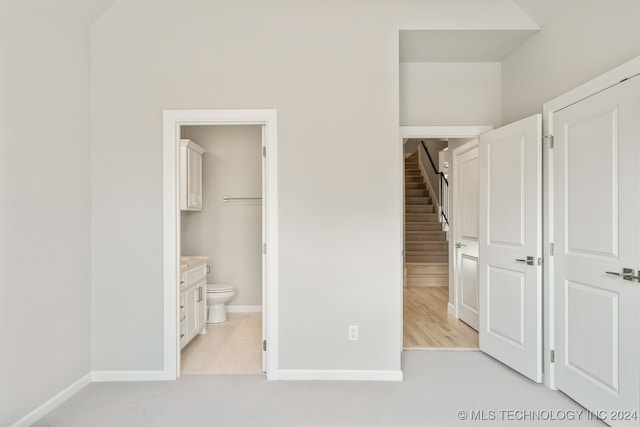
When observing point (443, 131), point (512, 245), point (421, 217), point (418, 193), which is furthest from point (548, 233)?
point (418, 193)

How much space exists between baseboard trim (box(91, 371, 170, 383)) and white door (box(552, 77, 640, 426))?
116 inches

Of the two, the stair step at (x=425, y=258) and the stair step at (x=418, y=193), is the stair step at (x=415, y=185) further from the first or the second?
the stair step at (x=425, y=258)

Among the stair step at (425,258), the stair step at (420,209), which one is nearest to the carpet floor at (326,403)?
the stair step at (425,258)

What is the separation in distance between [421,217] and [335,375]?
234 inches

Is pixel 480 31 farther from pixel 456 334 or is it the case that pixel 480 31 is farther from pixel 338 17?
pixel 456 334

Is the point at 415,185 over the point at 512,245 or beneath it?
over

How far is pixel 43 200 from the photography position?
2.38 metres

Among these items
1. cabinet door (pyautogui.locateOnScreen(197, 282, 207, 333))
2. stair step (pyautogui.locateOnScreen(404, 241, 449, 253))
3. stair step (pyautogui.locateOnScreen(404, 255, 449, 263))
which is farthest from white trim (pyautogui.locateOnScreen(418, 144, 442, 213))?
cabinet door (pyautogui.locateOnScreen(197, 282, 207, 333))

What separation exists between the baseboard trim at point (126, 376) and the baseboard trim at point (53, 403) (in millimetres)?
61

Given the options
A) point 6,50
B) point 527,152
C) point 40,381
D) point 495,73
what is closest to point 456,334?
point 527,152

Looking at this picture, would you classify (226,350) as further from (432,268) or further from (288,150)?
(432,268)

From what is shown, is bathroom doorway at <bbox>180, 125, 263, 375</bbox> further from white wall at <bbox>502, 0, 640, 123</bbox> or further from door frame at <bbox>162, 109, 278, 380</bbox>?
white wall at <bbox>502, 0, 640, 123</bbox>

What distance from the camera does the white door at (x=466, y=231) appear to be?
13.4 feet

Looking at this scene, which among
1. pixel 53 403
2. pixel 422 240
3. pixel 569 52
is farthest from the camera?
pixel 422 240
